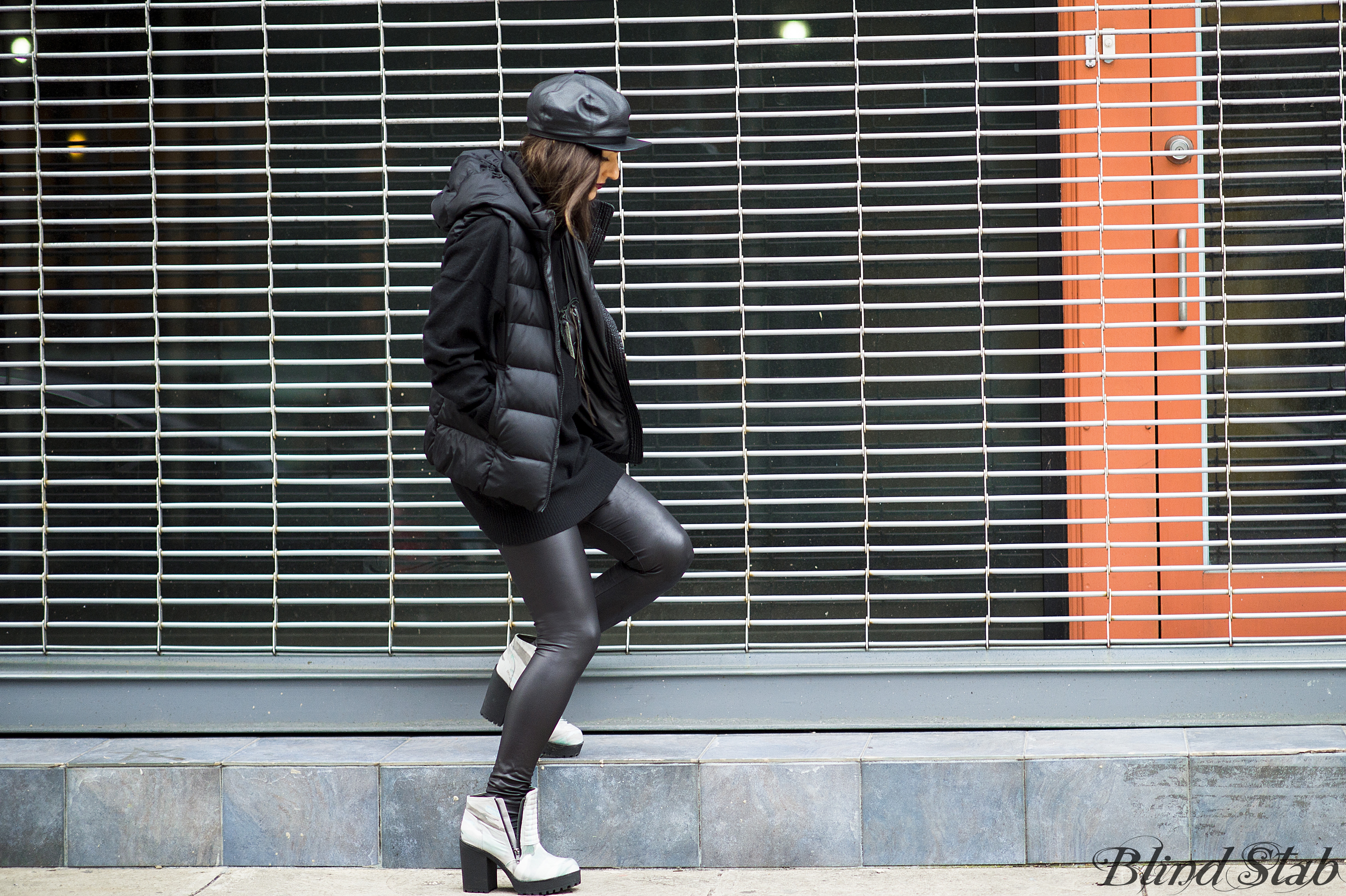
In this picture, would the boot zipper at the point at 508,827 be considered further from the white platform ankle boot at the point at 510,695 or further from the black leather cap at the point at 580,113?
the black leather cap at the point at 580,113

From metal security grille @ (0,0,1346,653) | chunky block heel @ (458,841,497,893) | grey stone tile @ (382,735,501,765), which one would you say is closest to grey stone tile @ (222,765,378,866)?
grey stone tile @ (382,735,501,765)

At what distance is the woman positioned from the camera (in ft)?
10.5

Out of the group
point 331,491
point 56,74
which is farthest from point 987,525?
point 56,74

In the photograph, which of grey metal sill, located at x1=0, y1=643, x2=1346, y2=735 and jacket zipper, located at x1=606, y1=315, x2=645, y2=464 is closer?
jacket zipper, located at x1=606, y1=315, x2=645, y2=464

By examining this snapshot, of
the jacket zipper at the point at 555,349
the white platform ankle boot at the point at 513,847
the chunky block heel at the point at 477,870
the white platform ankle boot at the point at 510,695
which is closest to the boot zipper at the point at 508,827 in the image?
the white platform ankle boot at the point at 513,847

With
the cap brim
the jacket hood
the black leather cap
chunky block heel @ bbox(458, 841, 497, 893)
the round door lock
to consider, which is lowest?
chunky block heel @ bbox(458, 841, 497, 893)

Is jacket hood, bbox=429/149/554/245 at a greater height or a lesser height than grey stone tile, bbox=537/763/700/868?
greater

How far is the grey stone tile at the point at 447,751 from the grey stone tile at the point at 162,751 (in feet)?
1.94

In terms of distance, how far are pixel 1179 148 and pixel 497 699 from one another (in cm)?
306

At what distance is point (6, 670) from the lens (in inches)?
174

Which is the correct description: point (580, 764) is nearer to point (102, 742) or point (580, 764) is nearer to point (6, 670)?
point (102, 742)

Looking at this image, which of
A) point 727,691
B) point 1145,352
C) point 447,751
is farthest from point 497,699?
point 1145,352

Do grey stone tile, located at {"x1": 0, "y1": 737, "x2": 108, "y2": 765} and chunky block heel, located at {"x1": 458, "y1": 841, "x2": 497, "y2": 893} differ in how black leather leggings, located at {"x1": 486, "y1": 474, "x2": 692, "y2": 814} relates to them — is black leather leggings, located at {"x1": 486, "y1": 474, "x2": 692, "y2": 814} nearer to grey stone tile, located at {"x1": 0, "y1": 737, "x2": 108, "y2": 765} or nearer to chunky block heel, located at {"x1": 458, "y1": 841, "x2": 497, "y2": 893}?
chunky block heel, located at {"x1": 458, "y1": 841, "x2": 497, "y2": 893}

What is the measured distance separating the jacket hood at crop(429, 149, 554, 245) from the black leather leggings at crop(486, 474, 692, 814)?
2.79 feet
